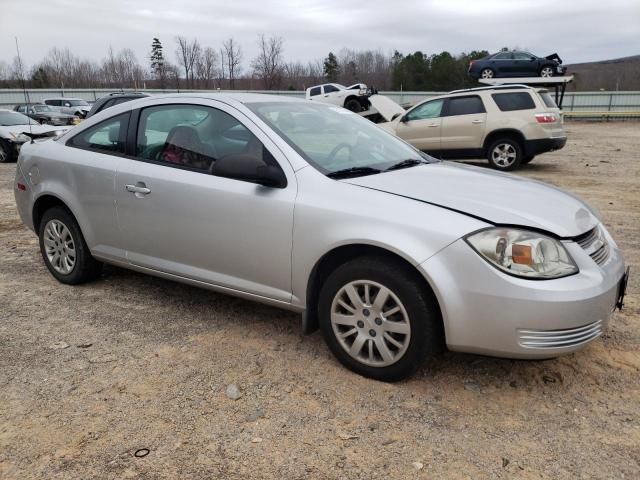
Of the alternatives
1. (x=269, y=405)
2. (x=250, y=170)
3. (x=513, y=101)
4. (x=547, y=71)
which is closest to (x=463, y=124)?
(x=513, y=101)

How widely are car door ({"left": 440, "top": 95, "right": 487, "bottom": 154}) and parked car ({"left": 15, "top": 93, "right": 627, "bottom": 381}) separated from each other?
7744 mm

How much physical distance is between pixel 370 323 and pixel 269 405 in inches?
27.2

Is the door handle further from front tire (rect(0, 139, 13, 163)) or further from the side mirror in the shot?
front tire (rect(0, 139, 13, 163))

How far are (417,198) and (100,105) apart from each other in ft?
32.8

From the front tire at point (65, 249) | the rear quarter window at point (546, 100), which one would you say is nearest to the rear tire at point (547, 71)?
the rear quarter window at point (546, 100)

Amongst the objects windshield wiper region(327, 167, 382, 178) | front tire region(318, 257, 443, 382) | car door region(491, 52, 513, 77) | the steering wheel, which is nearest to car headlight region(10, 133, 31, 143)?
the steering wheel

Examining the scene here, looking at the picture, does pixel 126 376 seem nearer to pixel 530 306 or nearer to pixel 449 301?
pixel 449 301

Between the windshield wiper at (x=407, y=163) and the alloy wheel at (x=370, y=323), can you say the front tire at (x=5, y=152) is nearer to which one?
the windshield wiper at (x=407, y=163)

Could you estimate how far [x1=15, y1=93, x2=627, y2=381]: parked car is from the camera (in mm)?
2562

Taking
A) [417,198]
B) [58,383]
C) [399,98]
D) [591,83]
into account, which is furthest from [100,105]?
[591,83]

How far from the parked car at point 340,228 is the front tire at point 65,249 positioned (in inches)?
0.9

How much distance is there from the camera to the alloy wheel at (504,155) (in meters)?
11.1

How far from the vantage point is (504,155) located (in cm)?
1120

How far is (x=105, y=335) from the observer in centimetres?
360
